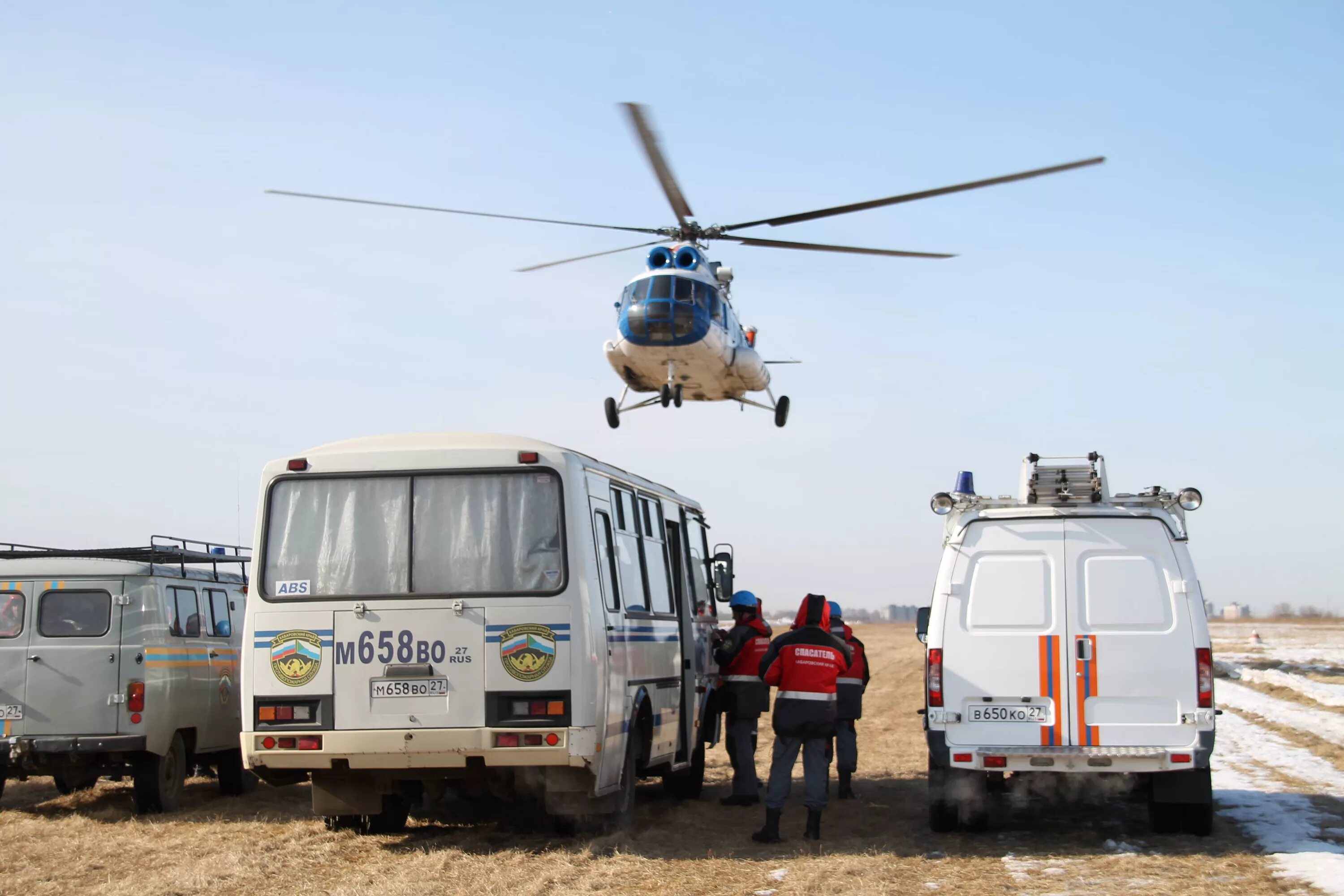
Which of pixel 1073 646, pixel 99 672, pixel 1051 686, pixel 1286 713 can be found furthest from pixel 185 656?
pixel 1286 713

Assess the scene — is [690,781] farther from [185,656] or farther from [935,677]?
[185,656]

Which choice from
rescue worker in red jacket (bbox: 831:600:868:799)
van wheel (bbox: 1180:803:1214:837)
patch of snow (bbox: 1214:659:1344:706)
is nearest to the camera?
van wheel (bbox: 1180:803:1214:837)

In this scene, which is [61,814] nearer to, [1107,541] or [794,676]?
[794,676]

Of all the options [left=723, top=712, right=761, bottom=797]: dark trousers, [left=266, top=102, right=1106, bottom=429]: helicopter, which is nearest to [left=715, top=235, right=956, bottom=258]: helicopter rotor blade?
[left=266, top=102, right=1106, bottom=429]: helicopter

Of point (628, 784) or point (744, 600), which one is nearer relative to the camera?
point (628, 784)

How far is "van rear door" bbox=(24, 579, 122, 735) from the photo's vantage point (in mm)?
11969

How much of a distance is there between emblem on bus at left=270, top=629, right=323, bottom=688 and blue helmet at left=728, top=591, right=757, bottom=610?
4.64 m

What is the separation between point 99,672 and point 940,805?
6.97 m

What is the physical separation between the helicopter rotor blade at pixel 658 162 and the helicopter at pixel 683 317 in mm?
27

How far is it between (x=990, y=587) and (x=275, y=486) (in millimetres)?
5010

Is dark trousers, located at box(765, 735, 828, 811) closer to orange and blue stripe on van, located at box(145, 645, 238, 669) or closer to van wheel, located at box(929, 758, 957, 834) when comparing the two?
van wheel, located at box(929, 758, 957, 834)

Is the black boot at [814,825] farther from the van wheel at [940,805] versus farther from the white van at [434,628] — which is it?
the white van at [434,628]

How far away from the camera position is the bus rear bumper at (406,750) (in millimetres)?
9492

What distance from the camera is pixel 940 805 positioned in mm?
10289
